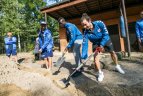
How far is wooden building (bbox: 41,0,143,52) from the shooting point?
496 inches

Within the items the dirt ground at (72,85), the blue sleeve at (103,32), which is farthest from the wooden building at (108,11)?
the dirt ground at (72,85)

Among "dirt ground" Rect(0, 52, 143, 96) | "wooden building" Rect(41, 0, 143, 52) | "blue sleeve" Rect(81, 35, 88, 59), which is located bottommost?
"dirt ground" Rect(0, 52, 143, 96)

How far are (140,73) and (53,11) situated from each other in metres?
8.23

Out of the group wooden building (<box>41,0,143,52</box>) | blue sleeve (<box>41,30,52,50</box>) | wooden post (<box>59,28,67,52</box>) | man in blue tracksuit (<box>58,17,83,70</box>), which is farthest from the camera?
wooden post (<box>59,28,67,52</box>)

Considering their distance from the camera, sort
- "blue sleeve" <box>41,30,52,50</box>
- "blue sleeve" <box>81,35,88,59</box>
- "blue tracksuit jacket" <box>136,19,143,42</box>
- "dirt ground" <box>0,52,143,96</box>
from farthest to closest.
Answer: "blue sleeve" <box>41,30,52,50</box>, "blue tracksuit jacket" <box>136,19,143,42</box>, "blue sleeve" <box>81,35,88,59</box>, "dirt ground" <box>0,52,143,96</box>

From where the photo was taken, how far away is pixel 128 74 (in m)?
6.44

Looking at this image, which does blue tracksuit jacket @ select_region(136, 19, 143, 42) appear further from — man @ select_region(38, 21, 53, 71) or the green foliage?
the green foliage

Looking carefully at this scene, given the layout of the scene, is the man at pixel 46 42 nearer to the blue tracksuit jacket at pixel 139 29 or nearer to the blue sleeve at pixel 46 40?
the blue sleeve at pixel 46 40

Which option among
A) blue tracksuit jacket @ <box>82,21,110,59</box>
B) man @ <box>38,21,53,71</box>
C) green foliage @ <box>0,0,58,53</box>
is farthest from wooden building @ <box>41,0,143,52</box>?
green foliage @ <box>0,0,58,53</box>

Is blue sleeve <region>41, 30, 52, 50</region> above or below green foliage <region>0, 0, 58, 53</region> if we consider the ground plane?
below

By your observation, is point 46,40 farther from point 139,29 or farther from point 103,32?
point 139,29

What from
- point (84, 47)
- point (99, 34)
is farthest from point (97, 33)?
point (84, 47)

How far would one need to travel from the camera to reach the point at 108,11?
13.7 m

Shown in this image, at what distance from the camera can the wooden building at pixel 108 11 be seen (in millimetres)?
12586
